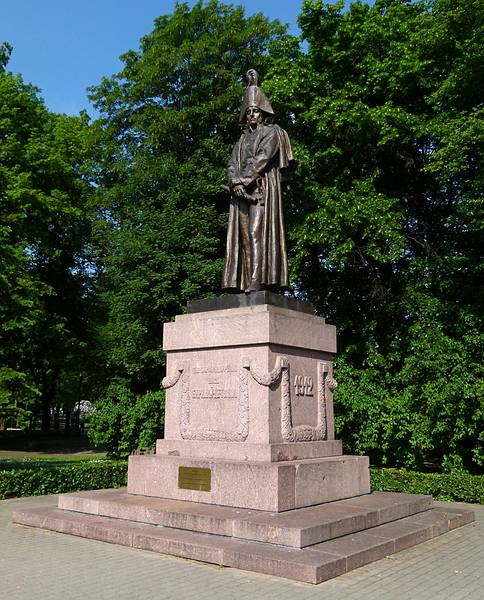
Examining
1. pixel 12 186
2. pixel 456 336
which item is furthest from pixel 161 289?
pixel 456 336

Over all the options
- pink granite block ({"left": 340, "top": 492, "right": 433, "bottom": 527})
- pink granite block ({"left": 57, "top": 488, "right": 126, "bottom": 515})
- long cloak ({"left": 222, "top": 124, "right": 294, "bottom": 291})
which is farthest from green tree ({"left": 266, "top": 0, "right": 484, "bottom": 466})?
pink granite block ({"left": 57, "top": 488, "right": 126, "bottom": 515})

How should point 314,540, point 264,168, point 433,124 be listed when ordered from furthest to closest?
1. point 433,124
2. point 264,168
3. point 314,540

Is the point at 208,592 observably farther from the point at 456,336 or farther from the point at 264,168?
the point at 456,336

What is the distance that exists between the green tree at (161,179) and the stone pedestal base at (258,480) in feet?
33.9

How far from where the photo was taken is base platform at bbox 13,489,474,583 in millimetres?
6504

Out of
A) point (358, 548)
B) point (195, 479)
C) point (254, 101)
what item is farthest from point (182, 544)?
point (254, 101)

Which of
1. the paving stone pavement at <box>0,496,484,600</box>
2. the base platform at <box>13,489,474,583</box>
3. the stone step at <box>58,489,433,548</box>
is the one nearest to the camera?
the paving stone pavement at <box>0,496,484,600</box>

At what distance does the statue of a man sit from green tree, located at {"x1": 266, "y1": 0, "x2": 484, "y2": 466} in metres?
7.50

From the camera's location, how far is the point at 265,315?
8695mm

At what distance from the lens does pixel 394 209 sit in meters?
20.2

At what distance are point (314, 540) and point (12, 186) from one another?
20868 millimetres

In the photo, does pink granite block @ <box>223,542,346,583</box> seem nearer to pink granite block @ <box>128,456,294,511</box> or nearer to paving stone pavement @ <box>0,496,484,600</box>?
paving stone pavement @ <box>0,496,484,600</box>

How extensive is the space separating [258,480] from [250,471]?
0.54 ft

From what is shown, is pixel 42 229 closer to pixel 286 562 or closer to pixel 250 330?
pixel 250 330
